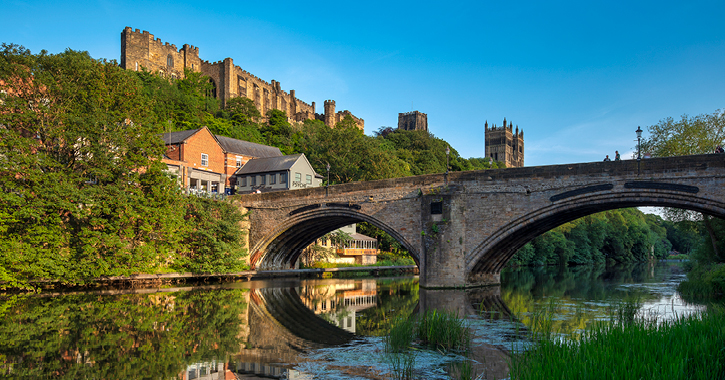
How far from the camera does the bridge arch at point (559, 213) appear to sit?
19531mm

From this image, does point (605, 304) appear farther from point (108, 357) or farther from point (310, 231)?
point (310, 231)

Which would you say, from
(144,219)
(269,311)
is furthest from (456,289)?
(144,219)

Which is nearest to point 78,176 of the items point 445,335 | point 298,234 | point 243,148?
point 298,234

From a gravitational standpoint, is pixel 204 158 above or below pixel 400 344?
above

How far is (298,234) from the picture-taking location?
34281mm

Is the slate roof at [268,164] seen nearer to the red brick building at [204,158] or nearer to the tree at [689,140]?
the red brick building at [204,158]

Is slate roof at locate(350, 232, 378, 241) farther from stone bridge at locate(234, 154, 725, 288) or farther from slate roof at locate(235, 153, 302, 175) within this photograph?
stone bridge at locate(234, 154, 725, 288)

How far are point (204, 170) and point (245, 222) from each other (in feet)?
35.3

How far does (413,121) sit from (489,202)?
105913mm

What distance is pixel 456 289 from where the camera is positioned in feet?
78.8

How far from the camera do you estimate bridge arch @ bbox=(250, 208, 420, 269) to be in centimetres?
2778

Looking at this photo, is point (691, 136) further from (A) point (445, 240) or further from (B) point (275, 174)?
(B) point (275, 174)

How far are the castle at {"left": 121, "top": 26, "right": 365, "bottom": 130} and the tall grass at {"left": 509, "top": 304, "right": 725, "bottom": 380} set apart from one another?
69434 mm

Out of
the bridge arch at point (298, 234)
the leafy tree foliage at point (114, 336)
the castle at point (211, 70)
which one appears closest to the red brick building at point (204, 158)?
the bridge arch at point (298, 234)
